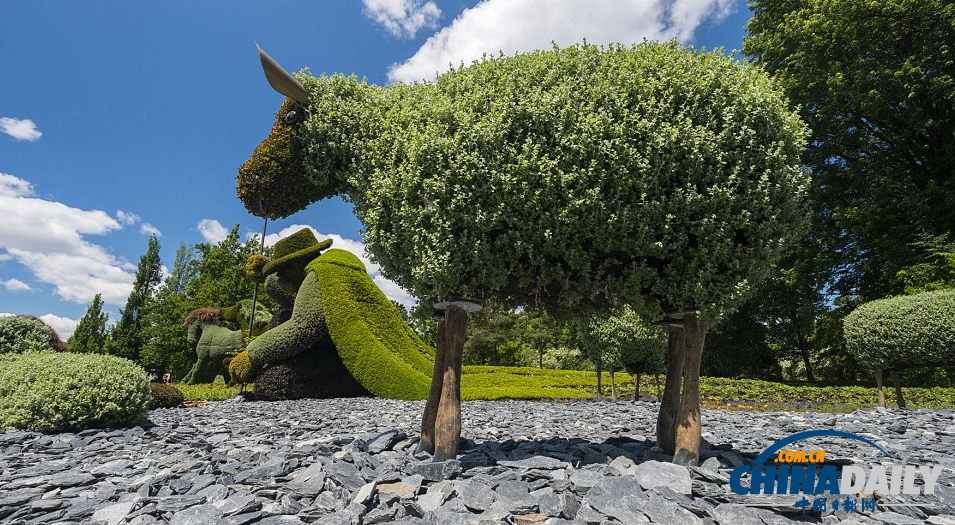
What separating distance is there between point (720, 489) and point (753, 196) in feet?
8.50

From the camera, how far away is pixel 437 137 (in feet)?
15.6

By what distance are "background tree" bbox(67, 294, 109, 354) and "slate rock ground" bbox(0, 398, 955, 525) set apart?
31150 mm

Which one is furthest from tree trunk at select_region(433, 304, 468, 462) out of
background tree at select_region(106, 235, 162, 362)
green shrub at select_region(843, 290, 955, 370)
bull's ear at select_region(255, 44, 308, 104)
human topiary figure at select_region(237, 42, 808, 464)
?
background tree at select_region(106, 235, 162, 362)

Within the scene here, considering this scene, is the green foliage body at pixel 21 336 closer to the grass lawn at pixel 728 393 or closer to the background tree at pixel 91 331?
the grass lawn at pixel 728 393

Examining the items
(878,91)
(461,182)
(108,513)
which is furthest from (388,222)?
(878,91)

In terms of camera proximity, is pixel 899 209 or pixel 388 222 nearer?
pixel 388 222

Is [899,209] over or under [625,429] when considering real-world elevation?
over

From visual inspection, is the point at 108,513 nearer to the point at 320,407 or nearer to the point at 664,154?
the point at 664,154

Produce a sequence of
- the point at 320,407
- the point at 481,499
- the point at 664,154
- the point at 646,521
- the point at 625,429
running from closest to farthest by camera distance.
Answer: the point at 646,521 → the point at 481,499 → the point at 664,154 → the point at 625,429 → the point at 320,407

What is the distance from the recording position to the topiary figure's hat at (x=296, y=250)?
44.5 feet

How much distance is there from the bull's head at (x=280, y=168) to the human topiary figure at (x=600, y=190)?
1.47 metres

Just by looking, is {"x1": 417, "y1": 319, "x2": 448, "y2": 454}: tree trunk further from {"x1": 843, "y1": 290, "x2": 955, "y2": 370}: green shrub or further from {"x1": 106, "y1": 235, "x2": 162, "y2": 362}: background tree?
{"x1": 106, "y1": 235, "x2": 162, "y2": 362}: background tree

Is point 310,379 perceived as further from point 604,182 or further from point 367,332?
point 604,182

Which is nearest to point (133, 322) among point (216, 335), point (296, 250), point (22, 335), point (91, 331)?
point (91, 331)
